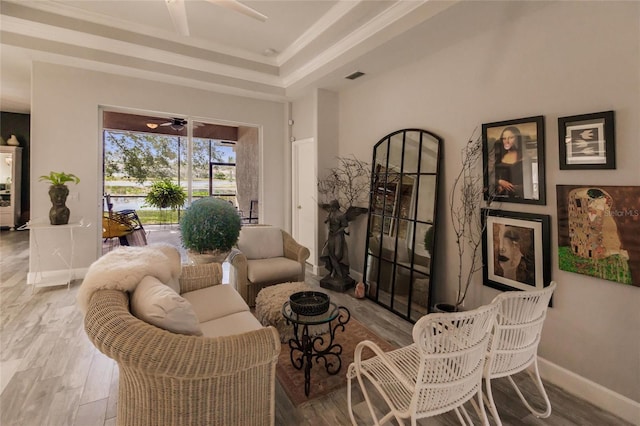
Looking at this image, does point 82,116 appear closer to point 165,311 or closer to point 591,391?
point 165,311

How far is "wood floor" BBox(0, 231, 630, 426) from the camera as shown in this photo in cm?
185

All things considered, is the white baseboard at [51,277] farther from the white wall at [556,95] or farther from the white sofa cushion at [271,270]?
the white wall at [556,95]

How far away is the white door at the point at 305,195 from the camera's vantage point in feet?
16.1

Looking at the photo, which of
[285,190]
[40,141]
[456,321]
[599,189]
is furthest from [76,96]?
[599,189]

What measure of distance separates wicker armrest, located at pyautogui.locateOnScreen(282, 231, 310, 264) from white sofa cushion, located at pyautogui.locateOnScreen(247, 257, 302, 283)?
7 cm

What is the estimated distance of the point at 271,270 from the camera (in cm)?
335

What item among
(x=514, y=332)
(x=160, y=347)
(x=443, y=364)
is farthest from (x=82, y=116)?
(x=514, y=332)

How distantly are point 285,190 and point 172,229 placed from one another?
6.76ft

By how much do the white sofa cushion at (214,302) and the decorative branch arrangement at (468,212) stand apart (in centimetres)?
193

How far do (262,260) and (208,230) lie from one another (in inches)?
29.2

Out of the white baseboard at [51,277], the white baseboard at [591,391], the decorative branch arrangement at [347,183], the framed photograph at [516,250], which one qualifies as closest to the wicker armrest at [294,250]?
the decorative branch arrangement at [347,183]

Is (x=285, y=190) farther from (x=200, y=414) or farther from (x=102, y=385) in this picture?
(x=200, y=414)

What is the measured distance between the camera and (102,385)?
213 centimetres

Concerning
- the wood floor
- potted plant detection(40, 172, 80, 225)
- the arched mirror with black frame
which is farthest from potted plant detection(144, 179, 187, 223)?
the arched mirror with black frame
